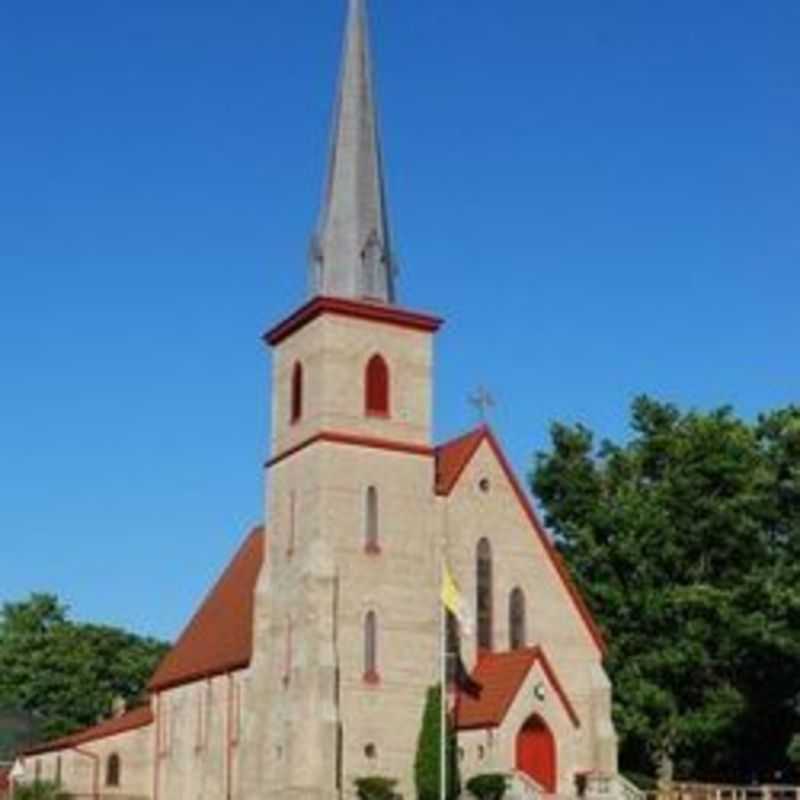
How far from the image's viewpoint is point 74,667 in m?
102

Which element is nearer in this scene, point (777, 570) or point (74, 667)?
point (777, 570)

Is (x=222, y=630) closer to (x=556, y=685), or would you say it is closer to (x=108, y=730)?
(x=108, y=730)

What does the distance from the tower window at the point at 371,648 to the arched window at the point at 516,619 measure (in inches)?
222

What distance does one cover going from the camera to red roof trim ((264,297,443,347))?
56750 millimetres

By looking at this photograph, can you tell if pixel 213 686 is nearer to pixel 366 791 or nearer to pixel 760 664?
pixel 366 791

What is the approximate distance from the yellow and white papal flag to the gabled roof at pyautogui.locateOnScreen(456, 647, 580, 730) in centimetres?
146

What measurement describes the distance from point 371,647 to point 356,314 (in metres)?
10.8

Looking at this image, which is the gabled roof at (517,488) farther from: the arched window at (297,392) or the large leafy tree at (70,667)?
the large leafy tree at (70,667)

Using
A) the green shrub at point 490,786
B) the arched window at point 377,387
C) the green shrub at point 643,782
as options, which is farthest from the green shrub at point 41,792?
the green shrub at point 643,782

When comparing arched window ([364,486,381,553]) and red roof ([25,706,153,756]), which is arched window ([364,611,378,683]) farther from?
red roof ([25,706,153,756])

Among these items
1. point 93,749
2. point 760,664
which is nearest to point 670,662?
point 760,664

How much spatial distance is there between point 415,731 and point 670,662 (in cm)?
1187

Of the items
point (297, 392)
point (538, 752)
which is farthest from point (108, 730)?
point (538, 752)

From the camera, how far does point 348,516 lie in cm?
5541
